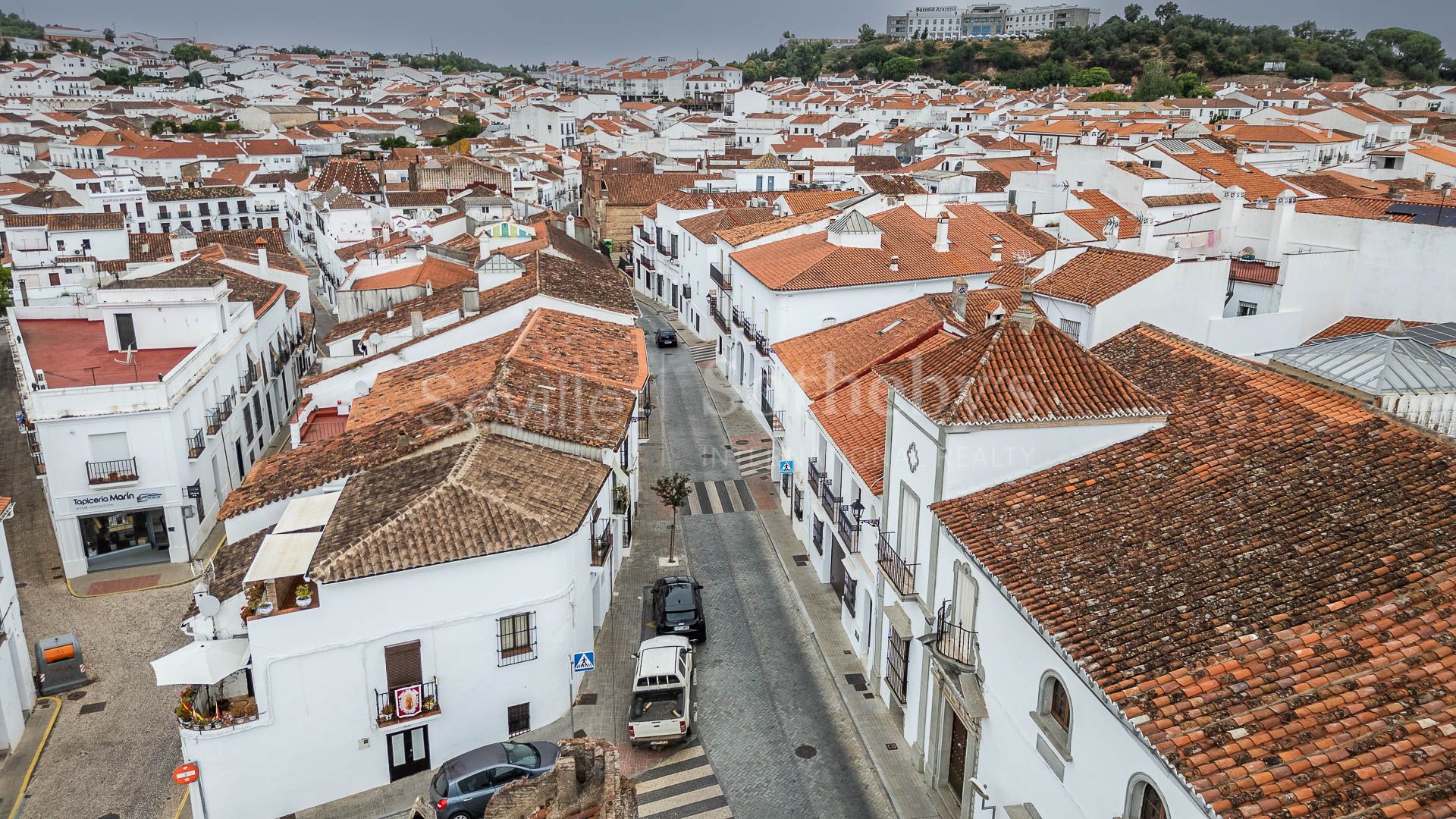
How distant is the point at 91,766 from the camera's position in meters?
21.3

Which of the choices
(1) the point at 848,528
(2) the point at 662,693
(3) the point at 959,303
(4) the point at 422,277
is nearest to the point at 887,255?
(3) the point at 959,303

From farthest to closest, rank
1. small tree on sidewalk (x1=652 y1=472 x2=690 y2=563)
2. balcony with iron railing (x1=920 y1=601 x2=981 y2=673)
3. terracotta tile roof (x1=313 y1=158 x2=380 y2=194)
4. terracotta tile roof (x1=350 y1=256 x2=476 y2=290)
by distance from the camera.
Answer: terracotta tile roof (x1=313 y1=158 x2=380 y2=194) < terracotta tile roof (x1=350 y1=256 x2=476 y2=290) < small tree on sidewalk (x1=652 y1=472 x2=690 y2=563) < balcony with iron railing (x1=920 y1=601 x2=981 y2=673)

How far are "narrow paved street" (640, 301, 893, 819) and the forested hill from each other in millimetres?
138476

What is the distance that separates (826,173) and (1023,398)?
6232cm

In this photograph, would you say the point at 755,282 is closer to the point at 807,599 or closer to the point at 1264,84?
the point at 807,599

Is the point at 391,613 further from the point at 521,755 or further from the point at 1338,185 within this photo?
the point at 1338,185

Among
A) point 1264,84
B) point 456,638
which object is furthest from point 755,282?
point 1264,84

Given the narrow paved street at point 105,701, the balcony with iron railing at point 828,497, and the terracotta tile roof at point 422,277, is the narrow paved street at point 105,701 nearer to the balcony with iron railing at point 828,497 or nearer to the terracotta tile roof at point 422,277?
the balcony with iron railing at point 828,497

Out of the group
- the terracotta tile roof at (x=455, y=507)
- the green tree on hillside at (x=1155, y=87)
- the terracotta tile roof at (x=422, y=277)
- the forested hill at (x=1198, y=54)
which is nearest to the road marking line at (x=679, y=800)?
the terracotta tile roof at (x=455, y=507)

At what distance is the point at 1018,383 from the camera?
1834 cm

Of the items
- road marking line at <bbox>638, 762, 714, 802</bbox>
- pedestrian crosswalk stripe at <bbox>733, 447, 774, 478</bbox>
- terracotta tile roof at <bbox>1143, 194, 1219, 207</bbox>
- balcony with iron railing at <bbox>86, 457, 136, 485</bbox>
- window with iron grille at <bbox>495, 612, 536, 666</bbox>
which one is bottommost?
pedestrian crosswalk stripe at <bbox>733, 447, 774, 478</bbox>

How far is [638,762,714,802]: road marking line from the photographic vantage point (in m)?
20.2

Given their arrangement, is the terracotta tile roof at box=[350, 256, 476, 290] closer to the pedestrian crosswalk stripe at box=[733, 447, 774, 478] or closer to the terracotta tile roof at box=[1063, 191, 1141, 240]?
the pedestrian crosswalk stripe at box=[733, 447, 774, 478]

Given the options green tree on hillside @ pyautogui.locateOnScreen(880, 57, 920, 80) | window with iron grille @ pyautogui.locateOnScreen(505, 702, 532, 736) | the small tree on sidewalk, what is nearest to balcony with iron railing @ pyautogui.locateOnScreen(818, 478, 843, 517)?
the small tree on sidewalk
